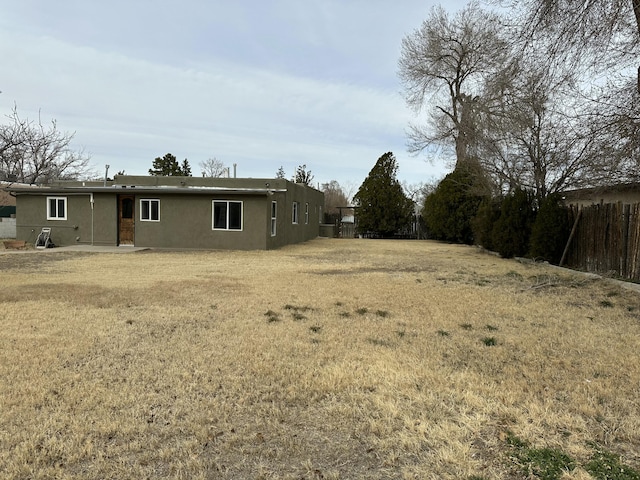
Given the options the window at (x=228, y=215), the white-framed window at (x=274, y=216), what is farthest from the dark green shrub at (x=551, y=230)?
the window at (x=228, y=215)

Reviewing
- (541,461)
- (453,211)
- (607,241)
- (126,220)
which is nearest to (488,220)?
(607,241)

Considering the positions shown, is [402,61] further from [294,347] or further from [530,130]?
[294,347]

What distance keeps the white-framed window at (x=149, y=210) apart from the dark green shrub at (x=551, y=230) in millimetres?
12965

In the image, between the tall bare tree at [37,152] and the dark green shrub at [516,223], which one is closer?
the dark green shrub at [516,223]

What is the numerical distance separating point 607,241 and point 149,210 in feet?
48.1

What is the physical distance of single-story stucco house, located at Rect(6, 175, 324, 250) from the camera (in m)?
16.3

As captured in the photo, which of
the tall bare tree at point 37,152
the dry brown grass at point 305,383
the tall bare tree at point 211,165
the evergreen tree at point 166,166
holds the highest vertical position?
the tall bare tree at point 211,165

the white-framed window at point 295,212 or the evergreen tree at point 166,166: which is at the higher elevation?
the evergreen tree at point 166,166

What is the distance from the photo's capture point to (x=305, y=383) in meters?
3.42

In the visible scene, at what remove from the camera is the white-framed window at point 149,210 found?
54.5 ft

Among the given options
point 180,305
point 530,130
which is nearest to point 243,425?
point 180,305

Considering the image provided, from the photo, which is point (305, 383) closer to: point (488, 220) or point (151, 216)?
point (488, 220)

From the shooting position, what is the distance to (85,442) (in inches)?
98.6

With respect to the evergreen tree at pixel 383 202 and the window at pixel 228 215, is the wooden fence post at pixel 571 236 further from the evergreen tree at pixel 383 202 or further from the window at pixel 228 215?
the evergreen tree at pixel 383 202
